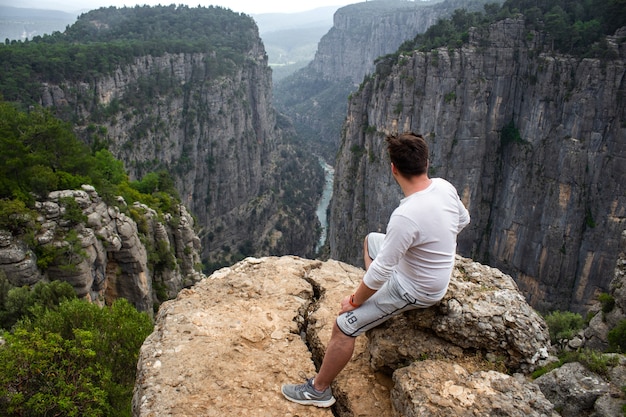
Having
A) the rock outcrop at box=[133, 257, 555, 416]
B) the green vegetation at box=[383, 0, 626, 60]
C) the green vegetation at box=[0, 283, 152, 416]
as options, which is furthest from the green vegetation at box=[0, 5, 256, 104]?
the rock outcrop at box=[133, 257, 555, 416]

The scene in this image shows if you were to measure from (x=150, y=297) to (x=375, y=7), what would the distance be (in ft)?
631

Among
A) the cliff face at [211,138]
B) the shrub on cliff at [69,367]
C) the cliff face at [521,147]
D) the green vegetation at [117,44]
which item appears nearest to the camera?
the shrub on cliff at [69,367]

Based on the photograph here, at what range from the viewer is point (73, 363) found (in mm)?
8703

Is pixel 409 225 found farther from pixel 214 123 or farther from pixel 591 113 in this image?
pixel 214 123

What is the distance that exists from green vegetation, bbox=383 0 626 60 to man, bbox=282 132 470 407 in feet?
142

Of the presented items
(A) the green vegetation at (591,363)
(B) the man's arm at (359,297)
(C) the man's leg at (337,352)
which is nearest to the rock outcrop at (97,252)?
(C) the man's leg at (337,352)

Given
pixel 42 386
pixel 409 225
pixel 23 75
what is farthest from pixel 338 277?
pixel 23 75

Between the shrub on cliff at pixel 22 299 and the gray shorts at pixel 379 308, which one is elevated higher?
the gray shorts at pixel 379 308

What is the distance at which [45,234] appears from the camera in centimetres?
1556

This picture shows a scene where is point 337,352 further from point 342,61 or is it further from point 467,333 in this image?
point 342,61

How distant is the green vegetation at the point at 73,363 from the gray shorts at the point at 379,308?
5.71 m

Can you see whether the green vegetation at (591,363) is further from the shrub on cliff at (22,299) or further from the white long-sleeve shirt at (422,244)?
the shrub on cliff at (22,299)

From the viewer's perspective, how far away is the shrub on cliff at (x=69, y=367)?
784 centimetres

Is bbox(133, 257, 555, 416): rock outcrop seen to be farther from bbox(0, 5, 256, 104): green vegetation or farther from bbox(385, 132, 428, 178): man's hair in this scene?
bbox(0, 5, 256, 104): green vegetation
